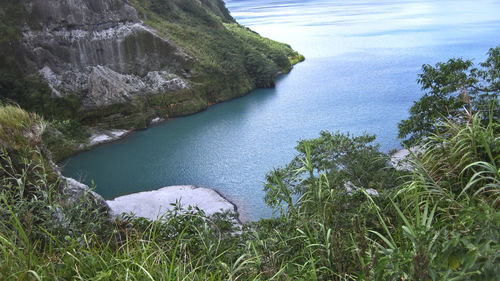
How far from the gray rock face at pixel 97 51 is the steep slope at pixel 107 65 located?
56 mm

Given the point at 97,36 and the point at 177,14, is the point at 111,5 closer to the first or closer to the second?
the point at 97,36

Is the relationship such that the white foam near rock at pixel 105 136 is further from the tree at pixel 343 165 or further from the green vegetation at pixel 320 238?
the green vegetation at pixel 320 238

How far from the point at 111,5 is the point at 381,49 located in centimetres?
2455

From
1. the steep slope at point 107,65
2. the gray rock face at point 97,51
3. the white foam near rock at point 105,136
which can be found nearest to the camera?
the white foam near rock at point 105,136

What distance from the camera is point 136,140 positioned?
22.7 metres

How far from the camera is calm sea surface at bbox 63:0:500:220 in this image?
666 inches

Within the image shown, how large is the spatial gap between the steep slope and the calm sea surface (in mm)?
1886

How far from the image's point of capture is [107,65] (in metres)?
26.0

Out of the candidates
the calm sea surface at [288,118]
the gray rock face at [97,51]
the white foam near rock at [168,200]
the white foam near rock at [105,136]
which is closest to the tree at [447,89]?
the calm sea surface at [288,118]

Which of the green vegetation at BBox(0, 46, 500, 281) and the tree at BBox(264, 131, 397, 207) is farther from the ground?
the green vegetation at BBox(0, 46, 500, 281)

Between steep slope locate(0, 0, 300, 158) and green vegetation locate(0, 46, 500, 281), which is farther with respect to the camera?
steep slope locate(0, 0, 300, 158)

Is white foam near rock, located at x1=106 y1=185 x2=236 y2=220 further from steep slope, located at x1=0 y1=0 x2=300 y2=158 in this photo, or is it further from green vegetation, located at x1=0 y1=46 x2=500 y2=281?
steep slope, located at x1=0 y1=0 x2=300 y2=158

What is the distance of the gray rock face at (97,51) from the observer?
24266mm

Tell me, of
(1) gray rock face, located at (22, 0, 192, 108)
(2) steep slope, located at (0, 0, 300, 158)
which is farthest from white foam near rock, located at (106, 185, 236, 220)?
(1) gray rock face, located at (22, 0, 192, 108)
